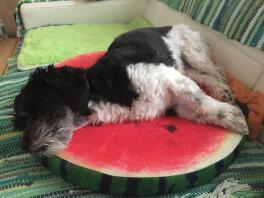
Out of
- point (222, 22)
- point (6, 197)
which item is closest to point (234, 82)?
point (222, 22)

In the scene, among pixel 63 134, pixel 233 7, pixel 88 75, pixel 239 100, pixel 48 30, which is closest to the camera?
pixel 63 134

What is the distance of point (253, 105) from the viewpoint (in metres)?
1.98

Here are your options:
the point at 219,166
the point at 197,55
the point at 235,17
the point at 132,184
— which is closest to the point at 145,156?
the point at 132,184

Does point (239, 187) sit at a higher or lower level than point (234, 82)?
lower

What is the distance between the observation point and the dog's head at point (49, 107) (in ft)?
5.30

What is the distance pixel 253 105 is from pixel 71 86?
115 centimetres

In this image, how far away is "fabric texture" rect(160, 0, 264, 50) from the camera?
2086 mm

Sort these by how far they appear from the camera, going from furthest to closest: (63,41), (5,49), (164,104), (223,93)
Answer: (5,49), (63,41), (223,93), (164,104)

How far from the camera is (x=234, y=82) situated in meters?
2.20

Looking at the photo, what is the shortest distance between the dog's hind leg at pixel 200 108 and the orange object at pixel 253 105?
103mm

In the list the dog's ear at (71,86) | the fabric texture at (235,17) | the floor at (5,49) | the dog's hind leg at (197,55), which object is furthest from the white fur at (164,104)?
the floor at (5,49)

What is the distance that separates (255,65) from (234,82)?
0.19 m

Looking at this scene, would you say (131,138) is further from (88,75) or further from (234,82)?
(234,82)

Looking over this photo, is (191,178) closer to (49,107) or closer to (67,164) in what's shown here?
(67,164)
